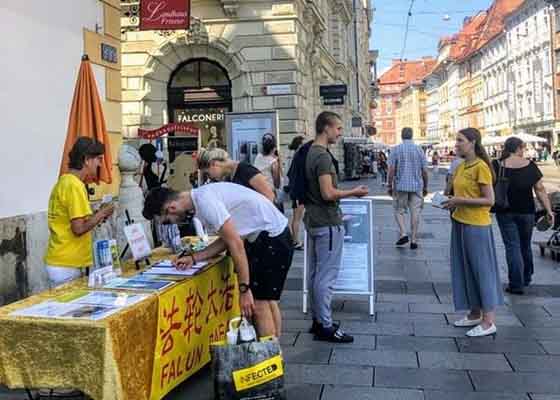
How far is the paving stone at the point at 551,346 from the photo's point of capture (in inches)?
205

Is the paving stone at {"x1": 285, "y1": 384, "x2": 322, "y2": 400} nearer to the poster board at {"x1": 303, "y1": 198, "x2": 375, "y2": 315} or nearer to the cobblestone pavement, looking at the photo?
the cobblestone pavement

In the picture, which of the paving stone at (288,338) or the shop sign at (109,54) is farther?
the shop sign at (109,54)

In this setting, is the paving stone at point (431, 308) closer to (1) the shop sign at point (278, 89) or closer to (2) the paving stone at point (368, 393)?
(2) the paving stone at point (368, 393)

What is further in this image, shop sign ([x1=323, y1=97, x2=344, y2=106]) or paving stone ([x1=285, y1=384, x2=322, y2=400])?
shop sign ([x1=323, y1=97, x2=344, y2=106])

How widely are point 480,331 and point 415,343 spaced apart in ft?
2.04

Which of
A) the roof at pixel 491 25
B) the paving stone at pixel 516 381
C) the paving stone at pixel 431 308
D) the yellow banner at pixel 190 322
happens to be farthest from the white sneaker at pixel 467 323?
the roof at pixel 491 25

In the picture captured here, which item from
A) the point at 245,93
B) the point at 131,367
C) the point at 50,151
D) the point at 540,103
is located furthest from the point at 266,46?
the point at 540,103

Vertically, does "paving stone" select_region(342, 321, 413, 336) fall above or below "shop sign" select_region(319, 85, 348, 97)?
below

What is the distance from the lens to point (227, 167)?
4941 mm

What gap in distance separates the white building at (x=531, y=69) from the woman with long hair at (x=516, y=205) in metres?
56.5

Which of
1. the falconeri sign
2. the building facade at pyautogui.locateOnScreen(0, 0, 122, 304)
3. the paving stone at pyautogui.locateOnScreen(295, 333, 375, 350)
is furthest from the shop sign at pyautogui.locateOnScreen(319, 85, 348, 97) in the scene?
the paving stone at pyautogui.locateOnScreen(295, 333, 375, 350)

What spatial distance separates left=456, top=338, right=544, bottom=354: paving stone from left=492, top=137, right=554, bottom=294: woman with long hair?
190 centimetres

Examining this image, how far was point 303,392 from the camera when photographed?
4422 millimetres

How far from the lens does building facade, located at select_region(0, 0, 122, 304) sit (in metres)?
6.66
